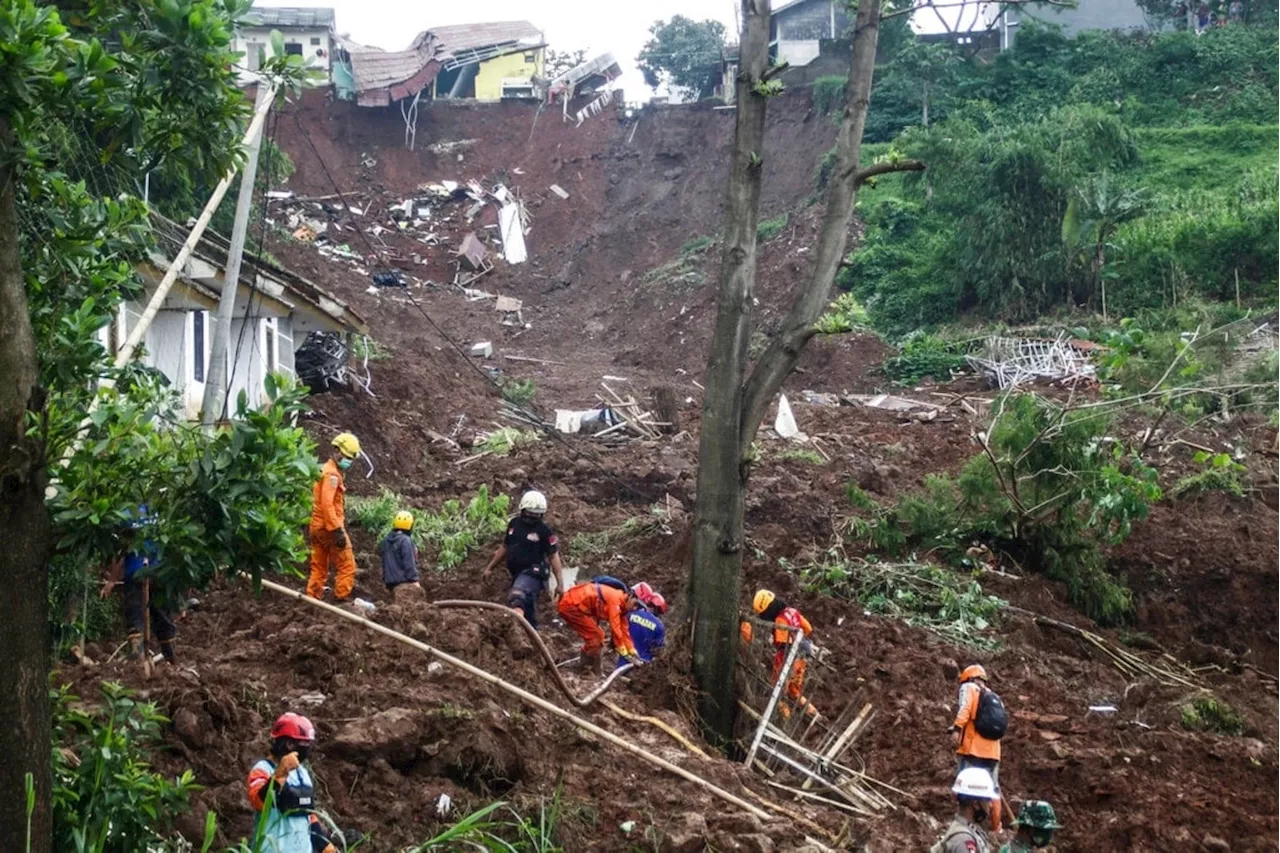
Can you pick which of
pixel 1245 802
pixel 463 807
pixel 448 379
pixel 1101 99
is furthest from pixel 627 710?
pixel 1101 99

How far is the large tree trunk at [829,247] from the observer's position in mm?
9742

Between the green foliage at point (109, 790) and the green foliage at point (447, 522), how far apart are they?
→ 955 cm

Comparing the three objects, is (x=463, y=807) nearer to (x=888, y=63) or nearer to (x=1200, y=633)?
(x=1200, y=633)

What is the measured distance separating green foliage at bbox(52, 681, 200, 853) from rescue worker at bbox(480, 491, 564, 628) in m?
6.14

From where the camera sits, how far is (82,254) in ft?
19.0

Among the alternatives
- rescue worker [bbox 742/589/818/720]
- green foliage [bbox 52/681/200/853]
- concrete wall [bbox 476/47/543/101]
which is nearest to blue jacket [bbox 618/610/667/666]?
rescue worker [bbox 742/589/818/720]

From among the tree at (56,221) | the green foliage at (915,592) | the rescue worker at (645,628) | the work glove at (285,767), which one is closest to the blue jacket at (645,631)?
the rescue worker at (645,628)

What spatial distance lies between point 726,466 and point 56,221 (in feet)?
16.8

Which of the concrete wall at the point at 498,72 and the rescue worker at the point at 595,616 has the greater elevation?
the concrete wall at the point at 498,72

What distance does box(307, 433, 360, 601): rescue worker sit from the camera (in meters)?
11.7

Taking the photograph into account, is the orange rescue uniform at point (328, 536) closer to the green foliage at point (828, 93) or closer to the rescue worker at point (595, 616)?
the rescue worker at point (595, 616)

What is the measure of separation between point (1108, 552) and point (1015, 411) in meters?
2.22

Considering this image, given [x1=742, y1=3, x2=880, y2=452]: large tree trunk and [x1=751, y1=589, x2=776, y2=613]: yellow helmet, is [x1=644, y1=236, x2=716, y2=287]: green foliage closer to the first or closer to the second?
[x1=751, y1=589, x2=776, y2=613]: yellow helmet

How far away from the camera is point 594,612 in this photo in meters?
10.8
